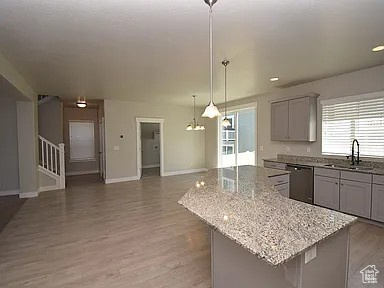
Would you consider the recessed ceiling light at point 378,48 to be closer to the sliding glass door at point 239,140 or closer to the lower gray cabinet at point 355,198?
the lower gray cabinet at point 355,198

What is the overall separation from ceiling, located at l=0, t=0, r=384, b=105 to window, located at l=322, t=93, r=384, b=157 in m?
0.69

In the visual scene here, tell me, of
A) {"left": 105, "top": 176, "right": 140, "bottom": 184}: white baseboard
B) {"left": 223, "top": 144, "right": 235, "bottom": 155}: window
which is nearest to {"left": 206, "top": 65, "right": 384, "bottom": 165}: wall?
{"left": 223, "top": 144, "right": 235, "bottom": 155}: window

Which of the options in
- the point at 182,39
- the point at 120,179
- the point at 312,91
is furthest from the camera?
the point at 120,179

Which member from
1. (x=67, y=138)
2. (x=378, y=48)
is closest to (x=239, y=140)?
(x=378, y=48)

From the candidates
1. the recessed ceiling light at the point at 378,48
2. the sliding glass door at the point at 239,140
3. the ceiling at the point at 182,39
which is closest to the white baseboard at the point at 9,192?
the ceiling at the point at 182,39

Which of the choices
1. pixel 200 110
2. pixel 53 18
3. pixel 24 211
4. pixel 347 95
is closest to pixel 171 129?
pixel 200 110

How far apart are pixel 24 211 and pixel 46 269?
8.47 feet

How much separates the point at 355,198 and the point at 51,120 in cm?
824

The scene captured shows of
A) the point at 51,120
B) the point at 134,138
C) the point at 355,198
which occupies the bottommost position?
the point at 355,198

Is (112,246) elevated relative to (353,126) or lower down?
lower down

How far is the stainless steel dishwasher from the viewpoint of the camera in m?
4.28

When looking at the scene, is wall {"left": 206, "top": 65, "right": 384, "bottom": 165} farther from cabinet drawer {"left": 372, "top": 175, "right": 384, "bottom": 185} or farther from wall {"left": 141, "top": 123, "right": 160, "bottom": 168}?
wall {"left": 141, "top": 123, "right": 160, "bottom": 168}

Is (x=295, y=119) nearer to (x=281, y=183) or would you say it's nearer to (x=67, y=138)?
(x=281, y=183)

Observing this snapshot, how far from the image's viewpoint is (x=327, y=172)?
4.02 meters
